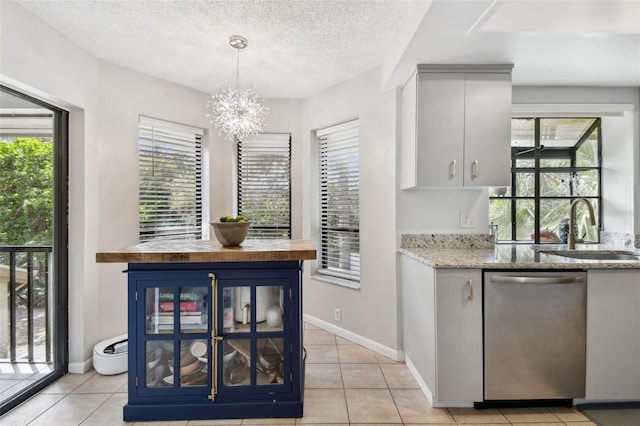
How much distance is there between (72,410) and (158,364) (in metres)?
0.72

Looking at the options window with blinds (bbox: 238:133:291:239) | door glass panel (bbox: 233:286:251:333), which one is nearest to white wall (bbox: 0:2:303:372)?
window with blinds (bbox: 238:133:291:239)

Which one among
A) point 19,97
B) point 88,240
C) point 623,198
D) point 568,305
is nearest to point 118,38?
point 19,97

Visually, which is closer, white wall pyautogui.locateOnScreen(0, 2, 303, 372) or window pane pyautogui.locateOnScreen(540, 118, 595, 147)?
white wall pyautogui.locateOnScreen(0, 2, 303, 372)

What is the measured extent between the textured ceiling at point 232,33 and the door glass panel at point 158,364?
2.21 m

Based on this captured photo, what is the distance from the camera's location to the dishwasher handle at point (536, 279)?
81.7 inches

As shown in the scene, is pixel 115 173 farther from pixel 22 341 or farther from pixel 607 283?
pixel 607 283

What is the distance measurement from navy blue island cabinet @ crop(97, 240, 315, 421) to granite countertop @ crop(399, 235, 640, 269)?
3.36ft

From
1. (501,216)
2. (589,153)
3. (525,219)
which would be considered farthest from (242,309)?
(589,153)

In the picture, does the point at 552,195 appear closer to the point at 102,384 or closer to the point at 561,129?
the point at 561,129

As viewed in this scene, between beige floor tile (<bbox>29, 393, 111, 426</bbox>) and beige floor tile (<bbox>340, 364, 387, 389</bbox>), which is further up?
beige floor tile (<bbox>340, 364, 387, 389</bbox>)

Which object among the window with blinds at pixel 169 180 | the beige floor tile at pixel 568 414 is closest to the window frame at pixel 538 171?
the beige floor tile at pixel 568 414

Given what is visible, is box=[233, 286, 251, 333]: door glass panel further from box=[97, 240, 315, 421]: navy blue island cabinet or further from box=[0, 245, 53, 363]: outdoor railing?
box=[0, 245, 53, 363]: outdoor railing

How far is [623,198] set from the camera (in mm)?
2961

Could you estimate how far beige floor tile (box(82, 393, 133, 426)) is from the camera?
2.04 m
